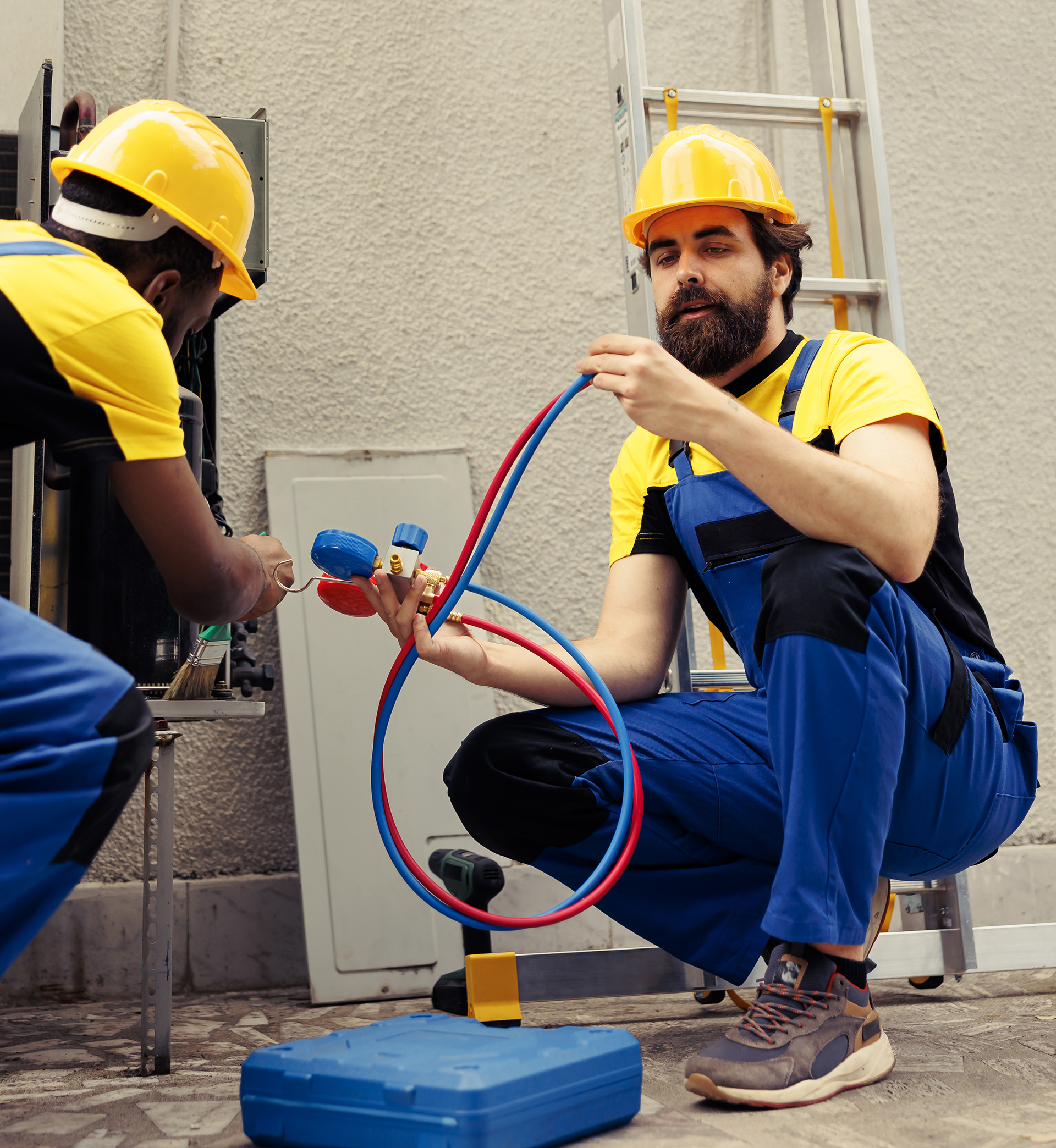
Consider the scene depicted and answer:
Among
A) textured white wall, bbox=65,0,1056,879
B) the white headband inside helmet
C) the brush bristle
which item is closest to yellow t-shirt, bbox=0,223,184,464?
the white headband inside helmet

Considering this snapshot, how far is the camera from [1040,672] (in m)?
2.75

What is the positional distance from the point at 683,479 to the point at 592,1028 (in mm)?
888

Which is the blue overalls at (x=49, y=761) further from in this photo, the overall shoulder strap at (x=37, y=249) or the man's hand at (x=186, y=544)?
the overall shoulder strap at (x=37, y=249)

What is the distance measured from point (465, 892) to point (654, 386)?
0.84 metres

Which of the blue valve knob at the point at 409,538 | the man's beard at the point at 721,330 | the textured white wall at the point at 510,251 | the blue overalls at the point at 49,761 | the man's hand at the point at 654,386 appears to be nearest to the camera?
the blue overalls at the point at 49,761

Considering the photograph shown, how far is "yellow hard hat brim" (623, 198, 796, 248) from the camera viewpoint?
1.77 meters

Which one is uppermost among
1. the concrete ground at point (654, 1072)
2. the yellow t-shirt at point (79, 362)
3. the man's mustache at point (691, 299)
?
the man's mustache at point (691, 299)

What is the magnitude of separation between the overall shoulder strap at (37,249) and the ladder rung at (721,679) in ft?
4.08

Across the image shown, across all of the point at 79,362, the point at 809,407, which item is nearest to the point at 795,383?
the point at 809,407

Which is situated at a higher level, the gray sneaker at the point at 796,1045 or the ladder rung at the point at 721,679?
the ladder rung at the point at 721,679

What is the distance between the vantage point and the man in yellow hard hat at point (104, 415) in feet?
3.09

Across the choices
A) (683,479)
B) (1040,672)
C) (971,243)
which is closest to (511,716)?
(683,479)

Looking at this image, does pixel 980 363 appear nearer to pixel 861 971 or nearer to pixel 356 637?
pixel 356 637

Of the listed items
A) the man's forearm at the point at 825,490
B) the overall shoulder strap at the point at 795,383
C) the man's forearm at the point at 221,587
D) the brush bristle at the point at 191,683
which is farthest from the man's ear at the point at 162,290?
the overall shoulder strap at the point at 795,383
